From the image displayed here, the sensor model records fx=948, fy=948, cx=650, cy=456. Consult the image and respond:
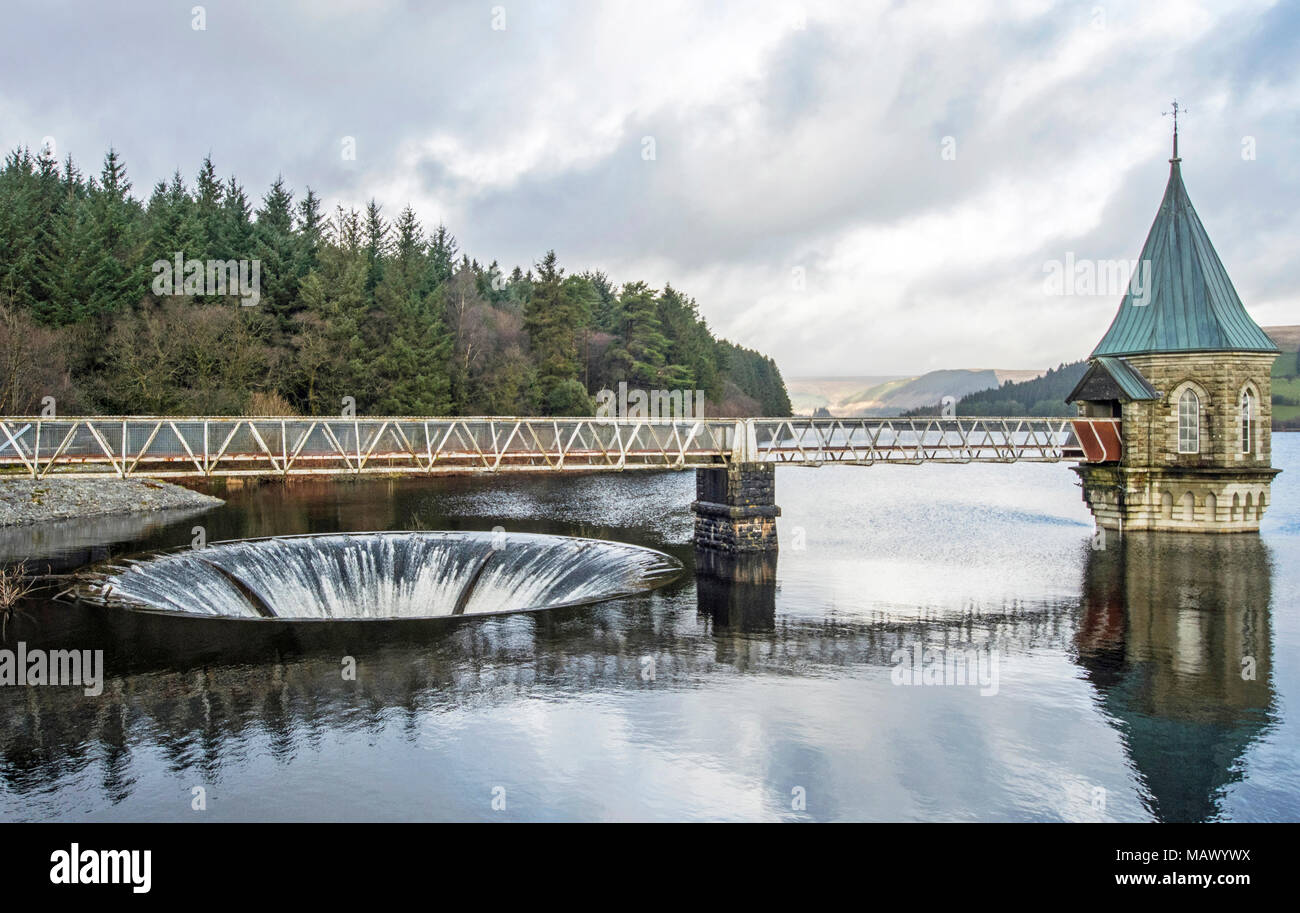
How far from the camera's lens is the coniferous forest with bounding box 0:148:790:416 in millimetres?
59750

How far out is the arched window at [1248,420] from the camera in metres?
44.6

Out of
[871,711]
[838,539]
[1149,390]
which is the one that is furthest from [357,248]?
[871,711]

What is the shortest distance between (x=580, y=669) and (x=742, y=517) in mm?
16486

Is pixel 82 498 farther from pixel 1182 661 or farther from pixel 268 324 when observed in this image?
pixel 1182 661

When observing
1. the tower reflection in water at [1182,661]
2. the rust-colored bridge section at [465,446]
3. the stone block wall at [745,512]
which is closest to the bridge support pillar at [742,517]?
the stone block wall at [745,512]

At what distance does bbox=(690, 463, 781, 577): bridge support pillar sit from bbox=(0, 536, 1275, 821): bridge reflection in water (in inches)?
192

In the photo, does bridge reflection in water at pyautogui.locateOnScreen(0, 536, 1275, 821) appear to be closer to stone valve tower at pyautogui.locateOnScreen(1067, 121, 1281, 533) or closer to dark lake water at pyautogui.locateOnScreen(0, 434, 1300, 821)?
dark lake water at pyautogui.locateOnScreen(0, 434, 1300, 821)

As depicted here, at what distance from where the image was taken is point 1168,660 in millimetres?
24297

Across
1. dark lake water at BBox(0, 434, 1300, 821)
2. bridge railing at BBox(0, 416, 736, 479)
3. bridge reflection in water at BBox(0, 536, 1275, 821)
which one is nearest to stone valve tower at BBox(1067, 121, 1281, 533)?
dark lake water at BBox(0, 434, 1300, 821)

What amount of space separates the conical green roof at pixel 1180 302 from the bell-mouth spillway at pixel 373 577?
27046 mm

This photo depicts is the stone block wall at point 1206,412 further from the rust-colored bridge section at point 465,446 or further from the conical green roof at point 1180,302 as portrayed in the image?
the rust-colored bridge section at point 465,446

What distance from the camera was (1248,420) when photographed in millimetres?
44719
